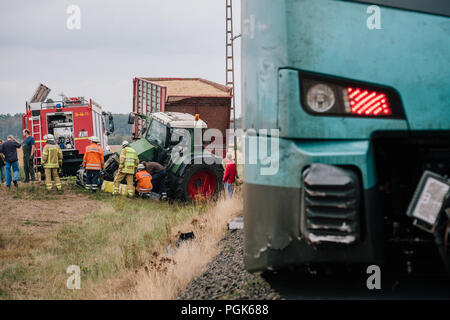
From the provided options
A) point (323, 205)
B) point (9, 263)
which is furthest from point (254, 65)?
point (9, 263)

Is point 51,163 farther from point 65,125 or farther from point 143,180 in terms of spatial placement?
point 143,180

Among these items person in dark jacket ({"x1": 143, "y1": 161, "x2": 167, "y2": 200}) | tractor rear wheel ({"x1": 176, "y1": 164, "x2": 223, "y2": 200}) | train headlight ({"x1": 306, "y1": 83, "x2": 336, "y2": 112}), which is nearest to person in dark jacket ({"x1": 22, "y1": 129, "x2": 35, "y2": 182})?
person in dark jacket ({"x1": 143, "y1": 161, "x2": 167, "y2": 200})

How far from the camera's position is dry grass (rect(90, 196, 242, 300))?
403 centimetres

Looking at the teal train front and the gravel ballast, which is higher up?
the teal train front

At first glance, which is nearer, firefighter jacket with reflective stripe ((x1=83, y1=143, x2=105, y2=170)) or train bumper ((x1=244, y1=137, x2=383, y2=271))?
train bumper ((x1=244, y1=137, x2=383, y2=271))

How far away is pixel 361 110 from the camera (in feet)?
8.60

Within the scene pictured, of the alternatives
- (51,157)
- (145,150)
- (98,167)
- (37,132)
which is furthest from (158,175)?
(37,132)

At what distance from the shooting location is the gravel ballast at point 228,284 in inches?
129

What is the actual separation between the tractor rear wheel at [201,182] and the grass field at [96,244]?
0.44 meters

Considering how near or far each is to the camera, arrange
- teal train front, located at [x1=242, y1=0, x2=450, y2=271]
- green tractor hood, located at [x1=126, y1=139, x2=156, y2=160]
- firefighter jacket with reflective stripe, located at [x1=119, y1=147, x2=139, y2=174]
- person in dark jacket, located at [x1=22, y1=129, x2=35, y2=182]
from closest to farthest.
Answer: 1. teal train front, located at [x1=242, y1=0, x2=450, y2=271]
2. firefighter jacket with reflective stripe, located at [x1=119, y1=147, x2=139, y2=174]
3. green tractor hood, located at [x1=126, y1=139, x2=156, y2=160]
4. person in dark jacket, located at [x1=22, y1=129, x2=35, y2=182]

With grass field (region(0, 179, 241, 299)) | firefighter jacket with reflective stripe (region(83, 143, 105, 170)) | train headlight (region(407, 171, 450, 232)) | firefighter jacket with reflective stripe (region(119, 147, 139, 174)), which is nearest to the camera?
train headlight (region(407, 171, 450, 232))

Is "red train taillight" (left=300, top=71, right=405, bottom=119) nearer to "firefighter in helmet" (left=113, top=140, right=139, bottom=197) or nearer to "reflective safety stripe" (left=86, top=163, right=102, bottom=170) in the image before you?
"firefighter in helmet" (left=113, top=140, right=139, bottom=197)

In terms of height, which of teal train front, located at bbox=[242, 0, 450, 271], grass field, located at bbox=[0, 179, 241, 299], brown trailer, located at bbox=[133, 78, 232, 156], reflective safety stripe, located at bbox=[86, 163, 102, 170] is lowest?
grass field, located at bbox=[0, 179, 241, 299]
